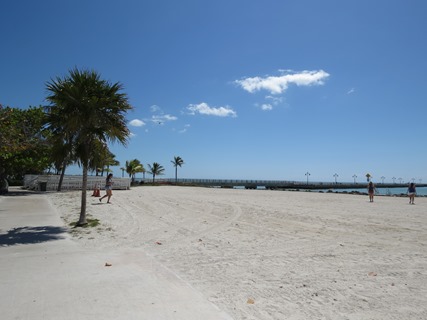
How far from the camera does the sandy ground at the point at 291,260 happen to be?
391cm

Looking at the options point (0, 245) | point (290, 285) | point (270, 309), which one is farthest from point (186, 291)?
point (0, 245)

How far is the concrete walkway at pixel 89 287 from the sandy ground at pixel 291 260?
0.36 metres

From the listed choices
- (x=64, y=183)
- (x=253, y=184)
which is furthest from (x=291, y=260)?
(x=253, y=184)

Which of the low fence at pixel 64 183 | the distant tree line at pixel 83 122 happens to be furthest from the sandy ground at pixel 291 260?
the low fence at pixel 64 183

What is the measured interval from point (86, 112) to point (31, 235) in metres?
3.99

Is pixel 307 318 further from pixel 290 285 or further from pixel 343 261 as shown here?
pixel 343 261

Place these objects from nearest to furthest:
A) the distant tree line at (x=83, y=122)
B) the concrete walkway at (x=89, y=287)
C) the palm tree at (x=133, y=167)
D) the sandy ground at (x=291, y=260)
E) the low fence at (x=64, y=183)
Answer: the concrete walkway at (x=89, y=287)
the sandy ground at (x=291, y=260)
the distant tree line at (x=83, y=122)
the low fence at (x=64, y=183)
the palm tree at (x=133, y=167)

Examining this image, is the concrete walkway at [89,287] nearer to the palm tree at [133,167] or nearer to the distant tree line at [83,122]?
the distant tree line at [83,122]

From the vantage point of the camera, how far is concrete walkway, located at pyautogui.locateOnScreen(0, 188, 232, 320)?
11.4 ft

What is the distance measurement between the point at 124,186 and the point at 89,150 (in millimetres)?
23584

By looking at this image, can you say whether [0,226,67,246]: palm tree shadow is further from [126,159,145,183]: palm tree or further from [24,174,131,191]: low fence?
[126,159,145,183]: palm tree

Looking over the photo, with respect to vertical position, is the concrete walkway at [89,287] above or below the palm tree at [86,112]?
below

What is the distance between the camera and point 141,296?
3973 millimetres

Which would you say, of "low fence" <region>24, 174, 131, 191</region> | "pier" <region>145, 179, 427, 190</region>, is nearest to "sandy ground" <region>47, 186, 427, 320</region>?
"low fence" <region>24, 174, 131, 191</region>
